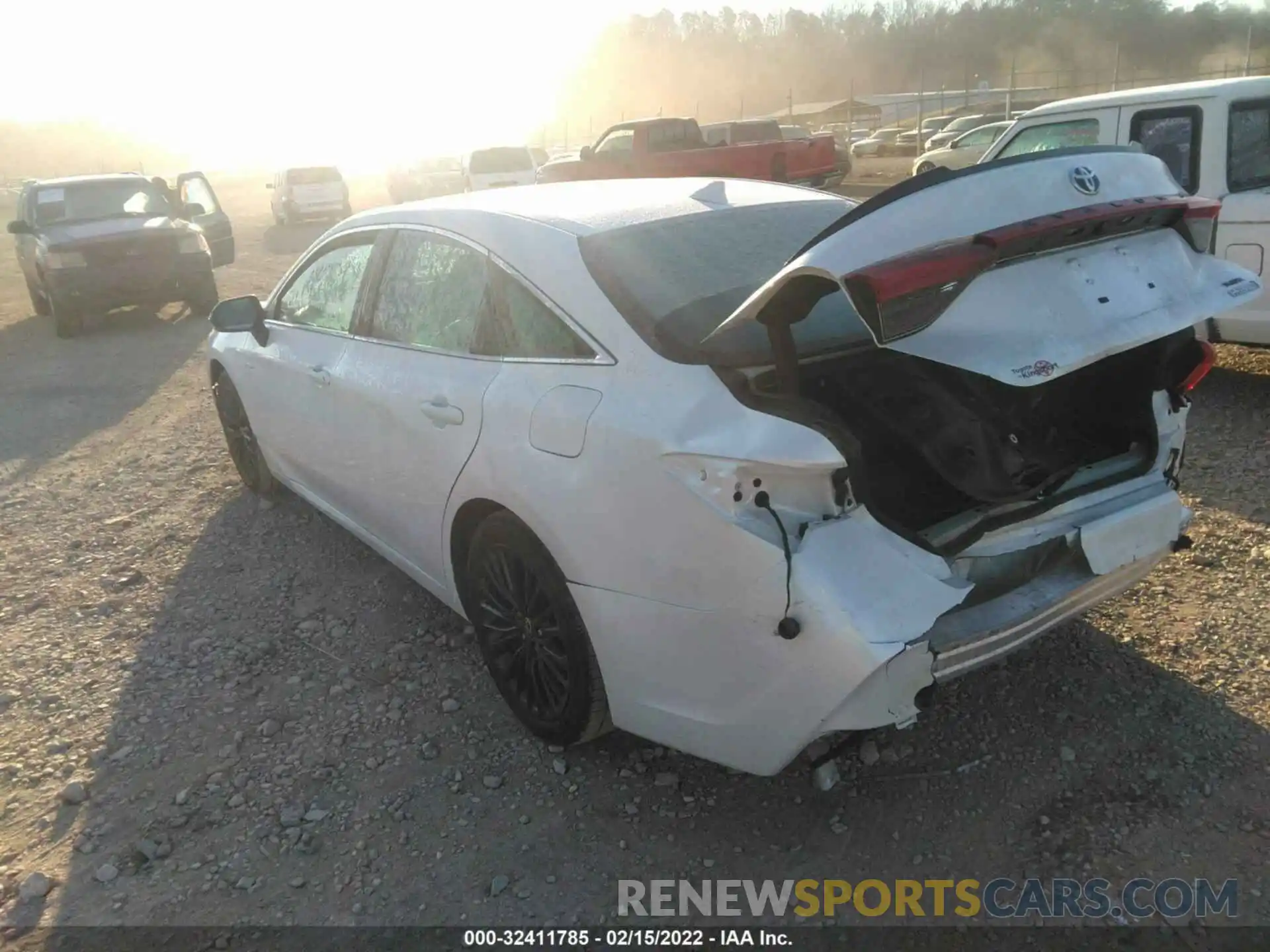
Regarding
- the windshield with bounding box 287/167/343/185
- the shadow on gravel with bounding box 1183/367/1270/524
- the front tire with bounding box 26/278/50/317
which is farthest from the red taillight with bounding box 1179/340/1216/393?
the windshield with bounding box 287/167/343/185

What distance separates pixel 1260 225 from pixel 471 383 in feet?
15.5

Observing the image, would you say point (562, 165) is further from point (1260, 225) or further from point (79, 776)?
point (79, 776)

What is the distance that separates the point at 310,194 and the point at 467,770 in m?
23.9

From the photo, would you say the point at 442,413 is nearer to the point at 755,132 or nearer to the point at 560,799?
the point at 560,799

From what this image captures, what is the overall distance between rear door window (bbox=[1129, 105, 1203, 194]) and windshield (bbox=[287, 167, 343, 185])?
2202 centimetres

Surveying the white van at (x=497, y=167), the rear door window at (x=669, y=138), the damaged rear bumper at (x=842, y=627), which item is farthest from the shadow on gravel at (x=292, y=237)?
the damaged rear bumper at (x=842, y=627)

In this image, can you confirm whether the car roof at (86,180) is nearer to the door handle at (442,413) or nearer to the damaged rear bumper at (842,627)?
the door handle at (442,413)

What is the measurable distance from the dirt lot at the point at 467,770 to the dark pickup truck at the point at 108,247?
25.3ft

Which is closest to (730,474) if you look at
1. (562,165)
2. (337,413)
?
(337,413)

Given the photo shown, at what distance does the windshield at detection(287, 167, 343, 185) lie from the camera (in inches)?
958

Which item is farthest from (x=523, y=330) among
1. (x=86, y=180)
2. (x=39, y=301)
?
(x=39, y=301)

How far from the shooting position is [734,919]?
2.48 metres

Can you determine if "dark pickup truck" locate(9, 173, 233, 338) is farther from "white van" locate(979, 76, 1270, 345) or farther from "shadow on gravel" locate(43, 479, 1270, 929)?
"white van" locate(979, 76, 1270, 345)

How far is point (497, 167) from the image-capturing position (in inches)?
899
